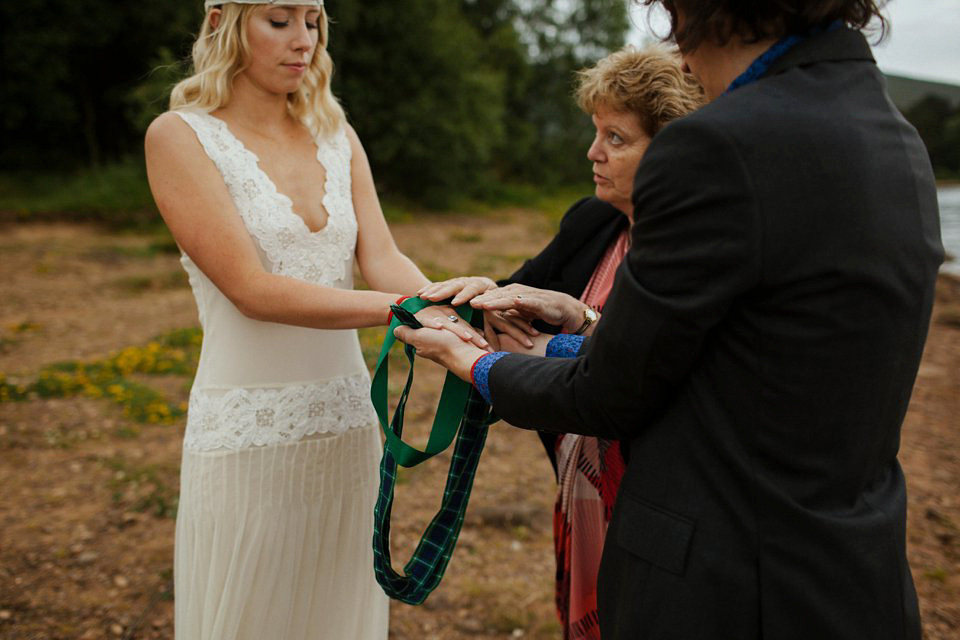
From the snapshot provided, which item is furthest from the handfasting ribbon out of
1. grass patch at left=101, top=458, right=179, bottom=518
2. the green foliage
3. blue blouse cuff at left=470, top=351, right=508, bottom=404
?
the green foliage

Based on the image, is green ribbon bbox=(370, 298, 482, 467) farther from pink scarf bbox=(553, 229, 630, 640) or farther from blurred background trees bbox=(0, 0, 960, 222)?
blurred background trees bbox=(0, 0, 960, 222)

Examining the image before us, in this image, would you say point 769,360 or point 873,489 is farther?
point 873,489

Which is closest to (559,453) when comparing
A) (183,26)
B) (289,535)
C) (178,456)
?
(289,535)

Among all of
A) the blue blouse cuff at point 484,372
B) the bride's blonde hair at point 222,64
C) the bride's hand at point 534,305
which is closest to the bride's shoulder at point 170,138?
the bride's blonde hair at point 222,64

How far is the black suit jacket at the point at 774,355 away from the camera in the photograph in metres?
1.38

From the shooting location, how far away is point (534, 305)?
234 centimetres

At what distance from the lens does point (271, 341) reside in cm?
255

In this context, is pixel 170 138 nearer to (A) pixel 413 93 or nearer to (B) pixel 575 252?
(B) pixel 575 252

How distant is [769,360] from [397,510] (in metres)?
3.73

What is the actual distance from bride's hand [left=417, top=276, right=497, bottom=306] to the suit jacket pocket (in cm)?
88

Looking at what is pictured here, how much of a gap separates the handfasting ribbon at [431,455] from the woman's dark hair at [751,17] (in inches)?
42.5

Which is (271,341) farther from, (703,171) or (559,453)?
(703,171)

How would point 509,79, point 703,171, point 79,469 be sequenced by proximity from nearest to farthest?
point 703,171 → point 79,469 → point 509,79

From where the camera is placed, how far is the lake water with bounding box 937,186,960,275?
17950 millimetres
